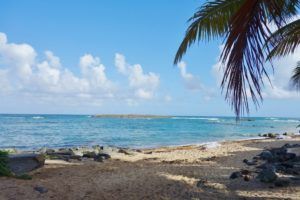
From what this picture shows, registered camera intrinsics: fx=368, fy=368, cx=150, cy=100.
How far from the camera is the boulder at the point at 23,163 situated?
8.25 meters

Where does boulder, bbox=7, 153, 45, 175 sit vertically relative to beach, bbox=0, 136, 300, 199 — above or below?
above

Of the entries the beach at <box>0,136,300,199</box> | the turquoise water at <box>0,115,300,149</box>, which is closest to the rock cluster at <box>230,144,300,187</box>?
the beach at <box>0,136,300,199</box>

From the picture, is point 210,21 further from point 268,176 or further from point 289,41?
point 268,176

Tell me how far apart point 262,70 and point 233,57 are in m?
0.20

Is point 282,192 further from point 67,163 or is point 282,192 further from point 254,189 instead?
point 67,163

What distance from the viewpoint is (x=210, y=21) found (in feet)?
13.9

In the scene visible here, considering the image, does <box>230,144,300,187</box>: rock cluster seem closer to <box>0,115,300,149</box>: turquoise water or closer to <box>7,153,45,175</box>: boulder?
<box>7,153,45,175</box>: boulder

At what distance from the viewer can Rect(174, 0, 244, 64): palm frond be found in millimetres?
3955

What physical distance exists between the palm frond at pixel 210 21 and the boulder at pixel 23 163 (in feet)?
17.5

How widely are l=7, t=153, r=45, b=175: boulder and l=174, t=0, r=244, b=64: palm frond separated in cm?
533

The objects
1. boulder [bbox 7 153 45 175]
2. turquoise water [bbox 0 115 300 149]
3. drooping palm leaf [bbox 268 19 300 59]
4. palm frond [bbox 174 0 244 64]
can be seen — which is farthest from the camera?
turquoise water [bbox 0 115 300 149]

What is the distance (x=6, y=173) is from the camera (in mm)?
7770

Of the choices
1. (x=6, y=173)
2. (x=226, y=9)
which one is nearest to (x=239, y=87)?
(x=226, y=9)

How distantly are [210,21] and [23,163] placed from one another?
239 inches
